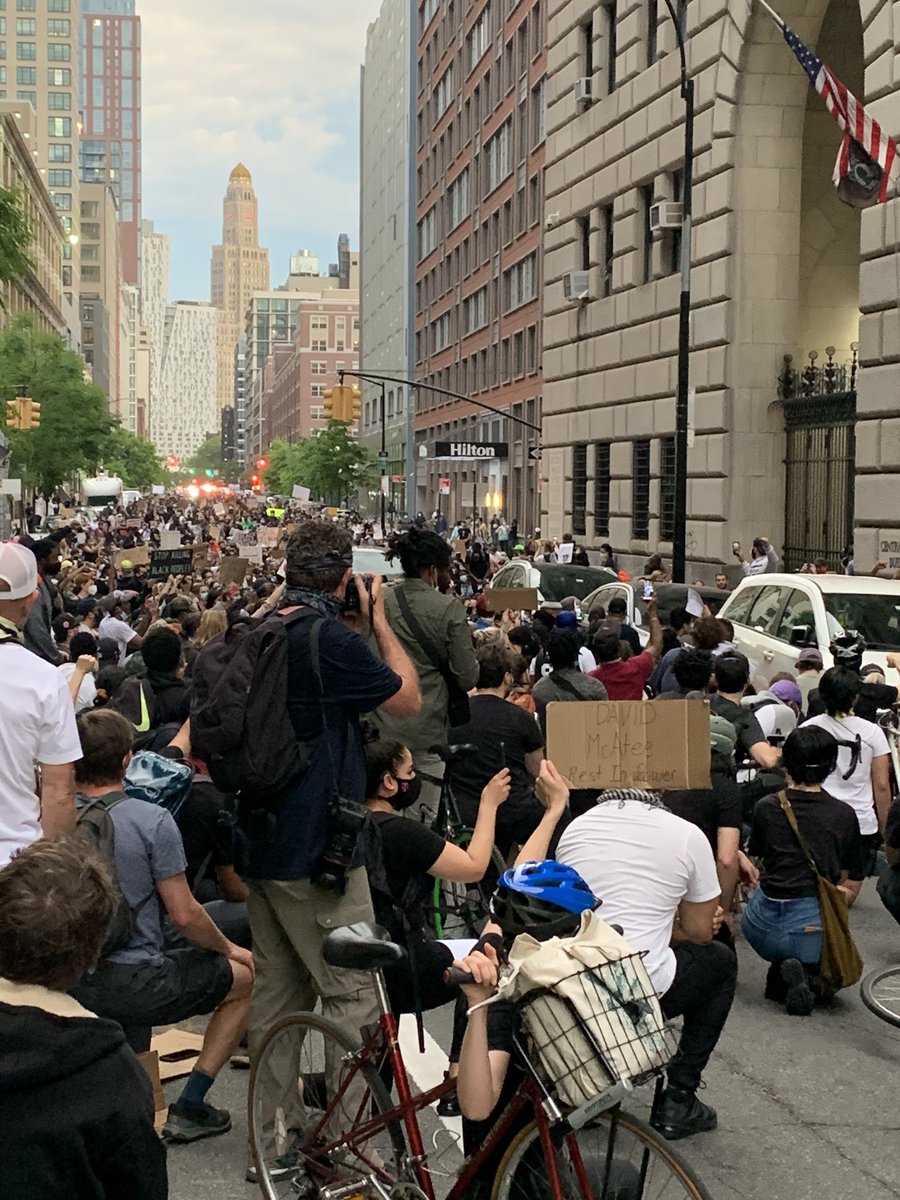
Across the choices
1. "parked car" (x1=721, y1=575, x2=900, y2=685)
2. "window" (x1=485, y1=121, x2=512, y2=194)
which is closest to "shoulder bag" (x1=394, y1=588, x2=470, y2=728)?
"parked car" (x1=721, y1=575, x2=900, y2=685)

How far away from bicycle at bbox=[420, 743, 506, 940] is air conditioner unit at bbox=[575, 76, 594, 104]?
1257 inches

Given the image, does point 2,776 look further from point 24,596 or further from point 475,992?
point 475,992

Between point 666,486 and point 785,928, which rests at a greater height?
point 666,486

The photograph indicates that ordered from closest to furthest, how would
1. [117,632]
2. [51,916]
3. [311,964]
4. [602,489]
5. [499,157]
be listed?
[51,916]
[311,964]
[117,632]
[602,489]
[499,157]

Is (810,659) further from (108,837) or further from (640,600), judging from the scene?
(640,600)

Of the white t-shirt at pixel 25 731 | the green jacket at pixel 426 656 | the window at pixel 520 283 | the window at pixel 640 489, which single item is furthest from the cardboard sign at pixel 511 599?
the window at pixel 520 283

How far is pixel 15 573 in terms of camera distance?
580cm

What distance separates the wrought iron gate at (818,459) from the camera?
2731 centimetres

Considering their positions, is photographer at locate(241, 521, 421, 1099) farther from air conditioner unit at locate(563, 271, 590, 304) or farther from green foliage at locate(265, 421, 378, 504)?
green foliage at locate(265, 421, 378, 504)

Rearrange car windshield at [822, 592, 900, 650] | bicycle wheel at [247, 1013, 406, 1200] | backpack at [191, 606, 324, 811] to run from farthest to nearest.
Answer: car windshield at [822, 592, 900, 650]
backpack at [191, 606, 324, 811]
bicycle wheel at [247, 1013, 406, 1200]

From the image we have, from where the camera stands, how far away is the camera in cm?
504

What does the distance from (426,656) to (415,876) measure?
9.19 ft

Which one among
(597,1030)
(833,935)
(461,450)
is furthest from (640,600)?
(461,450)

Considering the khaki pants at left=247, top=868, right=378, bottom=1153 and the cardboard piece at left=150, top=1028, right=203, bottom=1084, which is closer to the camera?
the khaki pants at left=247, top=868, right=378, bottom=1153
